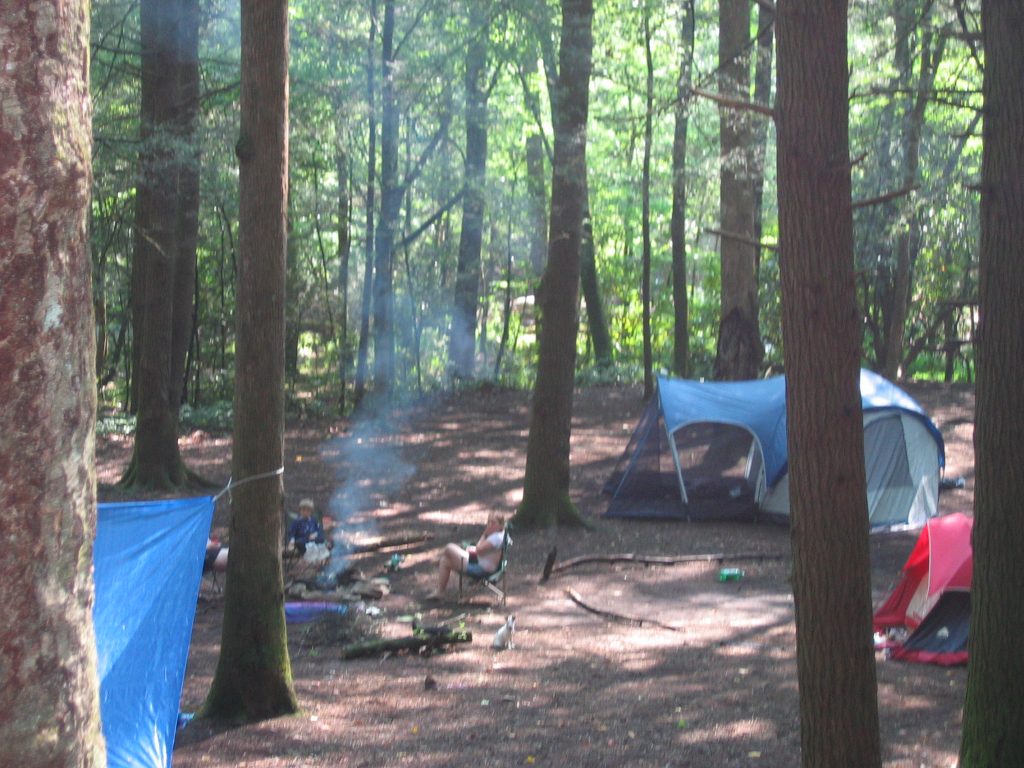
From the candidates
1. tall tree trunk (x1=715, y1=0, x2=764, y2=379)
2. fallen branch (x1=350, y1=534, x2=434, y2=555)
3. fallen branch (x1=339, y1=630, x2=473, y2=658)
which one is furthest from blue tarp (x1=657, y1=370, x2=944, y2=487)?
fallen branch (x1=339, y1=630, x2=473, y2=658)

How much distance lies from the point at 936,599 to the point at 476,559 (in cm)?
423

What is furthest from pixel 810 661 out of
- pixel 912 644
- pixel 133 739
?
pixel 912 644

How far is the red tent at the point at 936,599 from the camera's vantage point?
27.3 ft

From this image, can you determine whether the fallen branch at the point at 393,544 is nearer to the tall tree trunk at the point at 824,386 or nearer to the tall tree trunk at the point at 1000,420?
the tall tree trunk at the point at 1000,420

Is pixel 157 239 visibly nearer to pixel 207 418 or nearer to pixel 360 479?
pixel 360 479

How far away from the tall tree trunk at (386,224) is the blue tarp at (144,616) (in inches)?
576

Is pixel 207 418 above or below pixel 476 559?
above

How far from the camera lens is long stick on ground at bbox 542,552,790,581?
12.1m

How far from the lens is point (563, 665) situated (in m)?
8.51

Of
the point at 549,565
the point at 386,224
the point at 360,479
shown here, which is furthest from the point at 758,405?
the point at 386,224

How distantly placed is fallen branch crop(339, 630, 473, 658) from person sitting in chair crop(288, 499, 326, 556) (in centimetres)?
233

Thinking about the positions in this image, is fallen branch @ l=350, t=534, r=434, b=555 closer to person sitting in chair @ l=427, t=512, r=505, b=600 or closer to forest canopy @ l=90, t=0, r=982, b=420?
person sitting in chair @ l=427, t=512, r=505, b=600

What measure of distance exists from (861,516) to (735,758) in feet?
7.49

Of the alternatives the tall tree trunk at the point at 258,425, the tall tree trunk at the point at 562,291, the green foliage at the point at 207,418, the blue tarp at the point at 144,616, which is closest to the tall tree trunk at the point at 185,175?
the green foliage at the point at 207,418
